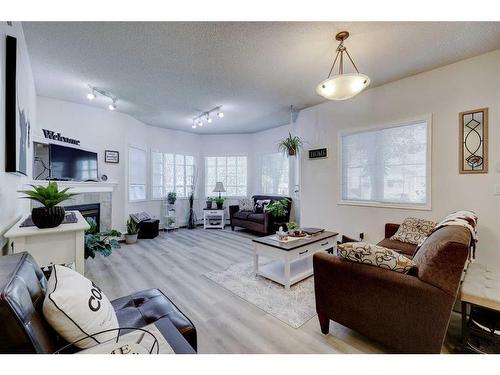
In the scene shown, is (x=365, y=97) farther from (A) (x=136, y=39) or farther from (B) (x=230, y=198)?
(B) (x=230, y=198)

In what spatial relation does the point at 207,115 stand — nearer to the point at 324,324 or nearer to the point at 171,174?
the point at 171,174

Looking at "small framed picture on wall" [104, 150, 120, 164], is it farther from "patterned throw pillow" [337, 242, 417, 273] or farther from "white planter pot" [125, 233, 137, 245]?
"patterned throw pillow" [337, 242, 417, 273]

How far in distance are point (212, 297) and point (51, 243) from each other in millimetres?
1457

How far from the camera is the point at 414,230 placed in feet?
8.52

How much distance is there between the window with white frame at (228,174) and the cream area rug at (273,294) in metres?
3.54

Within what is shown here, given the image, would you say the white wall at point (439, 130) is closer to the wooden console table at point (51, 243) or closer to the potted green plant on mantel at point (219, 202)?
the potted green plant on mantel at point (219, 202)

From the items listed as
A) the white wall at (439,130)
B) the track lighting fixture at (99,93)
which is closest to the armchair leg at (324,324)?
the white wall at (439,130)

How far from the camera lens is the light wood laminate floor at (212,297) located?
5.19ft

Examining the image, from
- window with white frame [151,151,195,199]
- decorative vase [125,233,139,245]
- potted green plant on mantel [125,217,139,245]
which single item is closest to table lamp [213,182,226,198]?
window with white frame [151,151,195,199]
